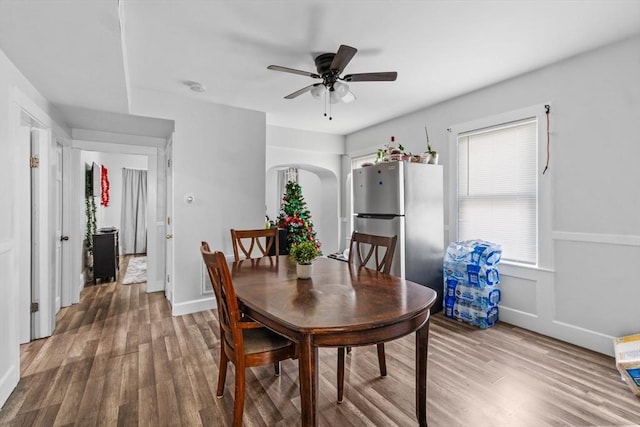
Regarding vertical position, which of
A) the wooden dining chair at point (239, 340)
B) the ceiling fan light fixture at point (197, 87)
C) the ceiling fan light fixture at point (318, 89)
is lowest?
the wooden dining chair at point (239, 340)

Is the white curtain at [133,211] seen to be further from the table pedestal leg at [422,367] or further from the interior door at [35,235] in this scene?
the table pedestal leg at [422,367]

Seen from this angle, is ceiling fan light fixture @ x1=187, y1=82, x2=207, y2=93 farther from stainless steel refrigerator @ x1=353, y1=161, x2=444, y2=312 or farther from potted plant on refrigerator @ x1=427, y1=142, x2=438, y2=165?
potted plant on refrigerator @ x1=427, y1=142, x2=438, y2=165

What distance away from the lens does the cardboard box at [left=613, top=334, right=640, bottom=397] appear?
212 cm

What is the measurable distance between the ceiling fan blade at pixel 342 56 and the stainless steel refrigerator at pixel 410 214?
1424mm

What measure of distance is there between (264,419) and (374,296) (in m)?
1.00

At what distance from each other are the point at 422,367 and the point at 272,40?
2516 mm

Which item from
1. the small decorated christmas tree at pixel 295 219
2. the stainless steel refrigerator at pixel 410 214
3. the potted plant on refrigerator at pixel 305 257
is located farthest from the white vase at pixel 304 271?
the small decorated christmas tree at pixel 295 219

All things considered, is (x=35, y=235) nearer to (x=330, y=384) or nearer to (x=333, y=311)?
(x=330, y=384)

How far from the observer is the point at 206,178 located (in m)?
3.86

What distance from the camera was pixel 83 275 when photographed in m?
4.99

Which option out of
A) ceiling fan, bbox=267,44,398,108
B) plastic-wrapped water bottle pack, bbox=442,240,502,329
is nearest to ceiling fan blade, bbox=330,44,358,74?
ceiling fan, bbox=267,44,398,108

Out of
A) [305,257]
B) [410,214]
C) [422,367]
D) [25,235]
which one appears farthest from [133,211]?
[422,367]

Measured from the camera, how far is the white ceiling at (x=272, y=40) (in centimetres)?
196

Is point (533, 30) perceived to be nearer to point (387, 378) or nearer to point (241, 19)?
point (241, 19)
